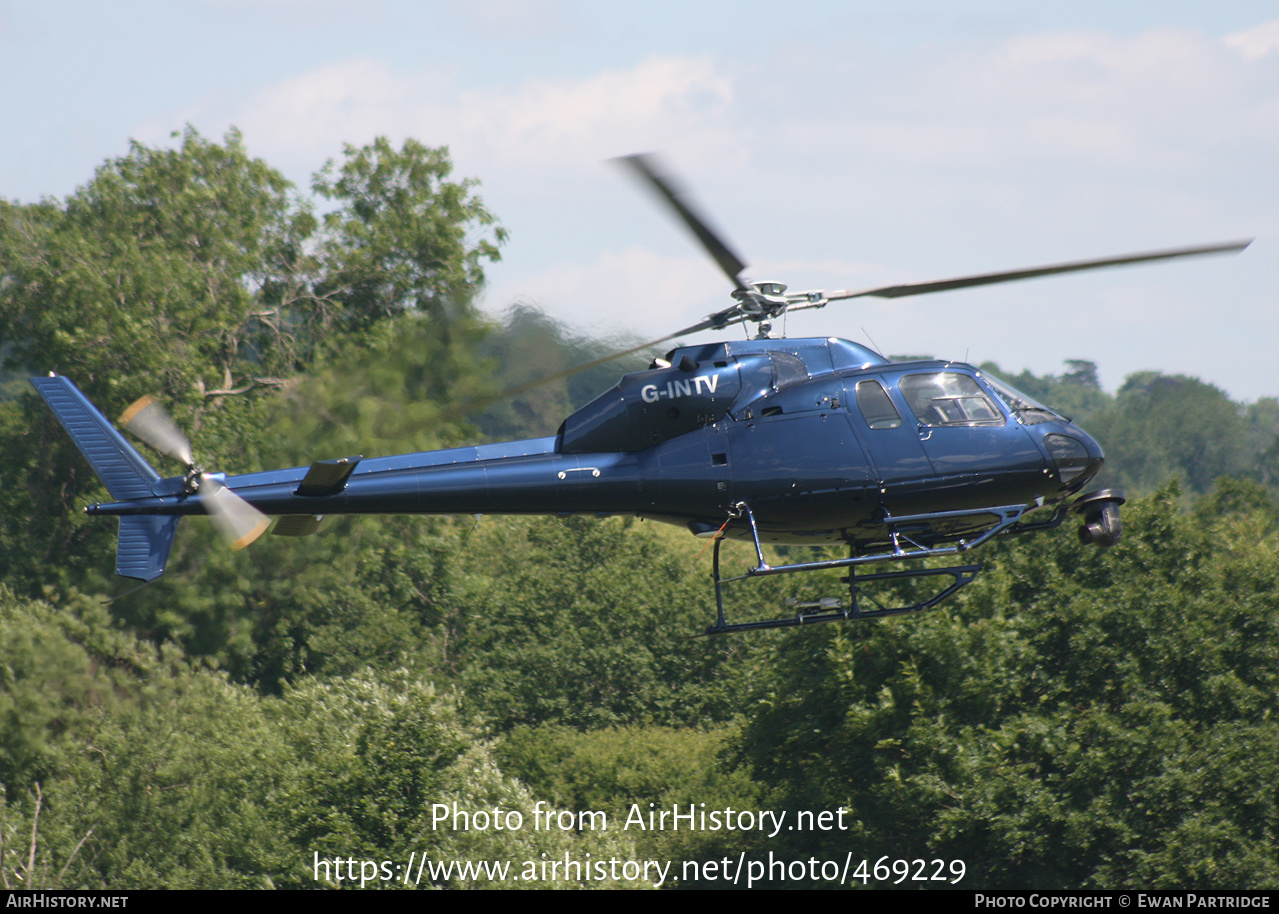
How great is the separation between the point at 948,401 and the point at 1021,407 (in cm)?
106

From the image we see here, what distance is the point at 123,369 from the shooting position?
46.9m

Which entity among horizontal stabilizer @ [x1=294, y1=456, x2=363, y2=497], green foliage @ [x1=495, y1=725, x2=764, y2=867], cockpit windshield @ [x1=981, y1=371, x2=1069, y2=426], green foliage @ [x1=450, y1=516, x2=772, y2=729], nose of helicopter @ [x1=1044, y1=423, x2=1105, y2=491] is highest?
horizontal stabilizer @ [x1=294, y1=456, x2=363, y2=497]

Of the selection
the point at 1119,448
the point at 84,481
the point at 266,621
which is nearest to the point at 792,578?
the point at 266,621

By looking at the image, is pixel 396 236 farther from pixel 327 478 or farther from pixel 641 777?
pixel 327 478

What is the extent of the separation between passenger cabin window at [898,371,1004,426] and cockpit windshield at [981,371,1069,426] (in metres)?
0.27

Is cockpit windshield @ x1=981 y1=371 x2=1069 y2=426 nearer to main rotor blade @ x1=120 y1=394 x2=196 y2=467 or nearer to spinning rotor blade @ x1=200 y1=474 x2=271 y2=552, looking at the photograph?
spinning rotor blade @ x1=200 y1=474 x2=271 y2=552

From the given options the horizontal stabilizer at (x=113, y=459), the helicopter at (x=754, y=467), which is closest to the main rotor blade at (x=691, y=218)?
the helicopter at (x=754, y=467)

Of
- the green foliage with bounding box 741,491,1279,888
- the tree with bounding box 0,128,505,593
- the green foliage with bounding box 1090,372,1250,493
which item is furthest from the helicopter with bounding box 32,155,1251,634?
the green foliage with bounding box 1090,372,1250,493

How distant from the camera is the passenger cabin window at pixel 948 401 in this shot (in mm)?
16016

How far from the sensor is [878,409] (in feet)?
52.6

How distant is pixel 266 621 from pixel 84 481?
8.71 metres

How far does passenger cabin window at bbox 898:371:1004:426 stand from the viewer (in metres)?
16.0

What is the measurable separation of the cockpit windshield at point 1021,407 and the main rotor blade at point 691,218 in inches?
136

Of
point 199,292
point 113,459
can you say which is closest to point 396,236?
point 199,292
